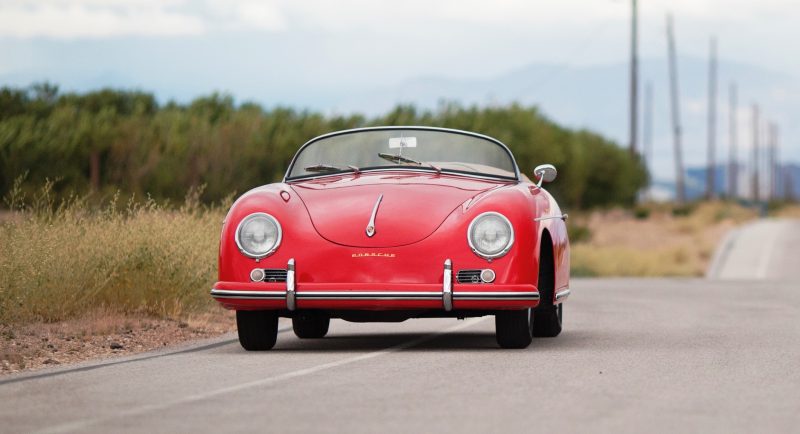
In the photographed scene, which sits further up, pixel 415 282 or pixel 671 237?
pixel 415 282

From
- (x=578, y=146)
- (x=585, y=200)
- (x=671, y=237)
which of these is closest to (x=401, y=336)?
(x=671, y=237)

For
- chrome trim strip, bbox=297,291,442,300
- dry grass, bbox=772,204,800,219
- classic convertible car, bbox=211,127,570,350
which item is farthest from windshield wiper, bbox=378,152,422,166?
dry grass, bbox=772,204,800,219

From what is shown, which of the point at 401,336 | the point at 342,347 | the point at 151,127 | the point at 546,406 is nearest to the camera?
the point at 546,406

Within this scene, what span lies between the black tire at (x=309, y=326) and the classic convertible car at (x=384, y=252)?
137 cm

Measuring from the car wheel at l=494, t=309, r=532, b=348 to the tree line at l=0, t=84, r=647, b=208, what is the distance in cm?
2331

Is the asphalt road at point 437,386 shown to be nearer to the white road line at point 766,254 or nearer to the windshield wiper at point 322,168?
the windshield wiper at point 322,168

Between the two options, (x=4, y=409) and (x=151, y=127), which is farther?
(x=151, y=127)

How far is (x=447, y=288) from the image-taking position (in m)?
→ 10.5

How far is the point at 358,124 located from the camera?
156ft

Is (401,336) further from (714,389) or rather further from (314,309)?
(714,389)

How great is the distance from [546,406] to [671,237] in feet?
160

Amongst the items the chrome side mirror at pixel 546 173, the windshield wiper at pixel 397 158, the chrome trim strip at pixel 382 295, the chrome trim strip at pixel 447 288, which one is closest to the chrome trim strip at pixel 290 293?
the chrome trim strip at pixel 382 295

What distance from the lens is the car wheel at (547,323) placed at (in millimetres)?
12641

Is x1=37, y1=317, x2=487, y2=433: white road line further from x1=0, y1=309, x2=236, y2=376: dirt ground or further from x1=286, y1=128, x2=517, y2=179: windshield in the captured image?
x1=0, y1=309, x2=236, y2=376: dirt ground
